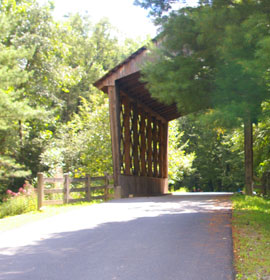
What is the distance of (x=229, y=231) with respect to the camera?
6984 millimetres

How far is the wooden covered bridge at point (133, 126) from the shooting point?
614 inches

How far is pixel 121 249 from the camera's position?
5.86 meters

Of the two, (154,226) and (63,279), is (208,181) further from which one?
(63,279)

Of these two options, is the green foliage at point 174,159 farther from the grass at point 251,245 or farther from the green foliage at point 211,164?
the grass at point 251,245

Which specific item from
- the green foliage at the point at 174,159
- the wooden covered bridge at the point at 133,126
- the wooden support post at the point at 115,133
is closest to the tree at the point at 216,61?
the wooden covered bridge at the point at 133,126

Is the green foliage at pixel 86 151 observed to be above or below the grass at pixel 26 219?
above

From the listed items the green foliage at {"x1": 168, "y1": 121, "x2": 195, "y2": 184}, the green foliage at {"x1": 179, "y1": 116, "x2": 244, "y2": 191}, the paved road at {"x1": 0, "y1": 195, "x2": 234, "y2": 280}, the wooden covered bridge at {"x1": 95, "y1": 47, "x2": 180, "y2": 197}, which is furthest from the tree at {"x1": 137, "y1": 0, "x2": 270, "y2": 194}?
the green foliage at {"x1": 179, "y1": 116, "x2": 244, "y2": 191}

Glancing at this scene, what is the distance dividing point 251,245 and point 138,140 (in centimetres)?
1323

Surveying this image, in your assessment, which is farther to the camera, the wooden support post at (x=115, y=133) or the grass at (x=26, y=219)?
the wooden support post at (x=115, y=133)

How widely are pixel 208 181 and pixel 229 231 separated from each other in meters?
35.3

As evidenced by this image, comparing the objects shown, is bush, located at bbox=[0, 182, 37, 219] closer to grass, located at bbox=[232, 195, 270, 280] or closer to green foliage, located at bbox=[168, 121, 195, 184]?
grass, located at bbox=[232, 195, 270, 280]

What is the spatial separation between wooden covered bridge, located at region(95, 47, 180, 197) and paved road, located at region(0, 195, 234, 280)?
5.24 metres

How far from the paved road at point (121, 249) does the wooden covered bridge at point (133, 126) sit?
5.24m

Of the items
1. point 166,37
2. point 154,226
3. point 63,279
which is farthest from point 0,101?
point 63,279
